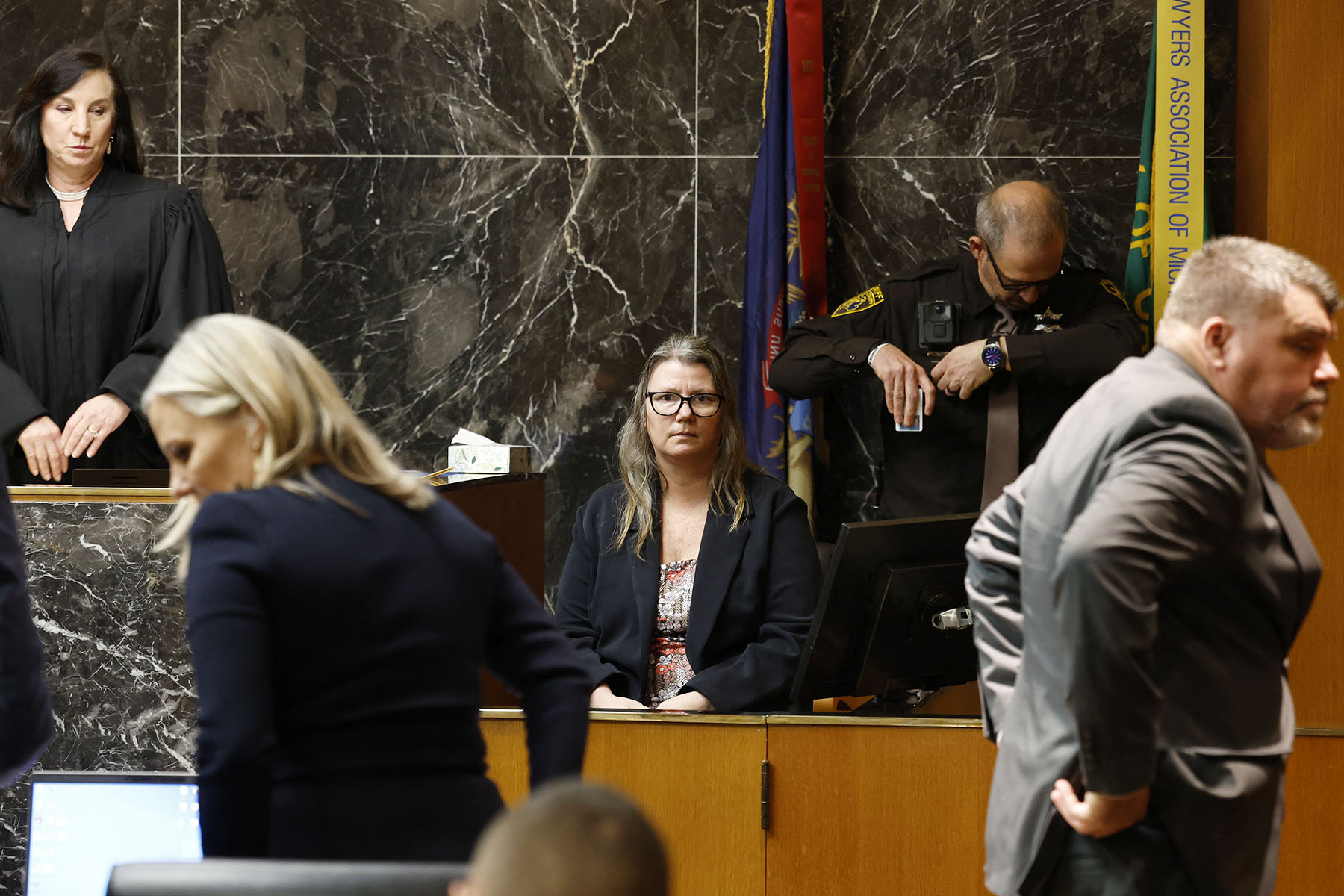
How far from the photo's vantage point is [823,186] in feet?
13.0

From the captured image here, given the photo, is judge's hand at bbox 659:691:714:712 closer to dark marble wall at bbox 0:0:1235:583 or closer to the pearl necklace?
dark marble wall at bbox 0:0:1235:583

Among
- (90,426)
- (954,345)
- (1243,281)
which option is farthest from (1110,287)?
(90,426)

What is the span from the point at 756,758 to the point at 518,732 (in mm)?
437

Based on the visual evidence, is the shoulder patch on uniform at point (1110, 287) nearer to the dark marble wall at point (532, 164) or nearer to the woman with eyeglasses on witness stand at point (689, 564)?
the dark marble wall at point (532, 164)

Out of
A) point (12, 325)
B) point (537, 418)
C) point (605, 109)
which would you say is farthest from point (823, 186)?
point (12, 325)

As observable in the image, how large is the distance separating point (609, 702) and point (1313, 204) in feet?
6.49

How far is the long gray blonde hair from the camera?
2928 mm

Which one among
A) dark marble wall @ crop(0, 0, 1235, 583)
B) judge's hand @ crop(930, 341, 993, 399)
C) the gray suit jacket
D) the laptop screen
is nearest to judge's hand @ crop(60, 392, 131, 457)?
the laptop screen

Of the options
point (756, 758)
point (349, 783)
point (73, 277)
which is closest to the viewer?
point (349, 783)

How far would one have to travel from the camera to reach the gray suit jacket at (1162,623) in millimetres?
1438

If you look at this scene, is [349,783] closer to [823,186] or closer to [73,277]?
[73,277]

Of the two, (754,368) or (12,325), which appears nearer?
(12,325)

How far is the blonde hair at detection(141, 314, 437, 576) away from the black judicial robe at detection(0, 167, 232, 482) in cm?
200

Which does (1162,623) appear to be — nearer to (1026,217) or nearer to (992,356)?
(992,356)
